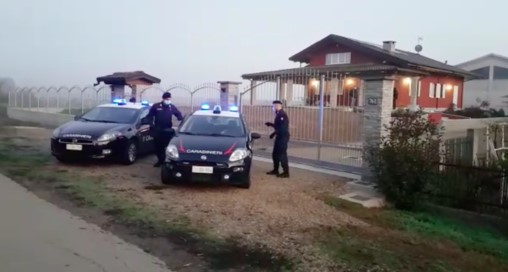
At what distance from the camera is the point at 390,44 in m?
29.7

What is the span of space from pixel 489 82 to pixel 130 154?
120 feet

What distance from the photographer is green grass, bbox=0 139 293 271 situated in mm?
4941

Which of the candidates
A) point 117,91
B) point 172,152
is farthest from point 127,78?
point 172,152

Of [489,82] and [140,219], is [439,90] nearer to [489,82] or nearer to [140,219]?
[489,82]

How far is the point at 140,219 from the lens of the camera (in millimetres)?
6281

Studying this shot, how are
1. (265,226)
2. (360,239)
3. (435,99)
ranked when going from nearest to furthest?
(360,239)
(265,226)
(435,99)

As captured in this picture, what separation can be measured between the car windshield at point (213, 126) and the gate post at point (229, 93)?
568 cm

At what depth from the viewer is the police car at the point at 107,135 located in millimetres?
10109

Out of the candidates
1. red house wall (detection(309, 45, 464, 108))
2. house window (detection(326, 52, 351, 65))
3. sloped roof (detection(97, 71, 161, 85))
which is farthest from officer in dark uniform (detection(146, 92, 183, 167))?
house window (detection(326, 52, 351, 65))

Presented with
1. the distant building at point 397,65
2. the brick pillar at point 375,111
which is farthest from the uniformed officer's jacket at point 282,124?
the distant building at point 397,65

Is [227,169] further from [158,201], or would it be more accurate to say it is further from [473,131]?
[473,131]

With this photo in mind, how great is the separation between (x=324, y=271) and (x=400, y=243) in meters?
1.71

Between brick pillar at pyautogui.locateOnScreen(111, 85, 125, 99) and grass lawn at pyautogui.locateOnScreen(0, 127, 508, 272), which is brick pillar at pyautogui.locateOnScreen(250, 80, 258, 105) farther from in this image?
brick pillar at pyautogui.locateOnScreen(111, 85, 125, 99)

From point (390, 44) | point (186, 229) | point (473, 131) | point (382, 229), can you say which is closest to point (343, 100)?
point (473, 131)
